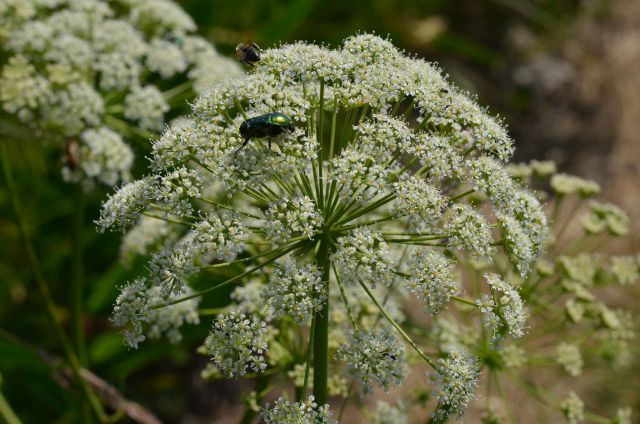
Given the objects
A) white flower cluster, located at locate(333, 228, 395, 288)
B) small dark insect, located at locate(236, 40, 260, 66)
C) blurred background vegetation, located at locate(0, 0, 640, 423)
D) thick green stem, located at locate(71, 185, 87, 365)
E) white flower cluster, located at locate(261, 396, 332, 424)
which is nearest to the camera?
white flower cluster, located at locate(261, 396, 332, 424)

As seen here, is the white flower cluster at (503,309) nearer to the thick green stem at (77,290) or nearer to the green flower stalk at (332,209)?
the green flower stalk at (332,209)

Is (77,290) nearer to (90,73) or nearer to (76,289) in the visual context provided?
(76,289)

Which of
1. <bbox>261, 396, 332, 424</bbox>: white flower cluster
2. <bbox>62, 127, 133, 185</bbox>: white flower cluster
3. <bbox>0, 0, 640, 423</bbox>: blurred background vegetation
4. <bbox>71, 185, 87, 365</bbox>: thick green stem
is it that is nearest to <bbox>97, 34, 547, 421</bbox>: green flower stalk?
<bbox>261, 396, 332, 424</bbox>: white flower cluster

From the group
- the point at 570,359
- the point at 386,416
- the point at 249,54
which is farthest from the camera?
the point at 570,359

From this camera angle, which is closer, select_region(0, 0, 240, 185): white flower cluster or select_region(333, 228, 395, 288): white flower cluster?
select_region(333, 228, 395, 288): white flower cluster

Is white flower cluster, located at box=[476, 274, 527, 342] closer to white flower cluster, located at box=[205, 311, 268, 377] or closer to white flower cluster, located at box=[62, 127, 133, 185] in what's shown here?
white flower cluster, located at box=[205, 311, 268, 377]

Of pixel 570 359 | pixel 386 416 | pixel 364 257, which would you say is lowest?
pixel 386 416

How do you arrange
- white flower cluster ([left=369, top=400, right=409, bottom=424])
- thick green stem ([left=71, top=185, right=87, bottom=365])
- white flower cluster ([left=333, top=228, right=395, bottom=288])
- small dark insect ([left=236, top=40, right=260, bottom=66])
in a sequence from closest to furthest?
white flower cluster ([left=333, top=228, right=395, bottom=288]) < small dark insect ([left=236, top=40, right=260, bottom=66]) < white flower cluster ([left=369, top=400, right=409, bottom=424]) < thick green stem ([left=71, top=185, right=87, bottom=365])

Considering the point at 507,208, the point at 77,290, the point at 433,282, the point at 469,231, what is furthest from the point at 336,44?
A: the point at 433,282
